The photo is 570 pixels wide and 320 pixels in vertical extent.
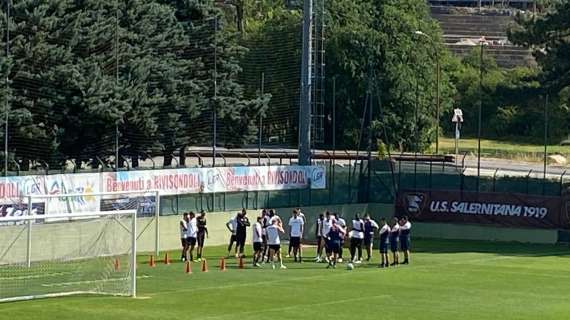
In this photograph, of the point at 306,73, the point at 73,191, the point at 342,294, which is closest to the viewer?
the point at 342,294

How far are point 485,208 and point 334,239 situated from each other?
15.8m

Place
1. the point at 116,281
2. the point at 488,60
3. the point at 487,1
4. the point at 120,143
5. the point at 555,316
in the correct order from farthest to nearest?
1. the point at 487,1
2. the point at 488,60
3. the point at 120,143
4. the point at 116,281
5. the point at 555,316

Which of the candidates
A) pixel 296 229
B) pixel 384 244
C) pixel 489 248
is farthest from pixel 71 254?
pixel 489 248

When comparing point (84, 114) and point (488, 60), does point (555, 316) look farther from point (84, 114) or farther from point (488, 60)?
point (488, 60)

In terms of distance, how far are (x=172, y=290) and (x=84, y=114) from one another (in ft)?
62.5

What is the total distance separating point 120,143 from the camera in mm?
58375

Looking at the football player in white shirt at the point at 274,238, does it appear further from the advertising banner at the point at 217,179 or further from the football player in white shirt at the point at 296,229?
the advertising banner at the point at 217,179

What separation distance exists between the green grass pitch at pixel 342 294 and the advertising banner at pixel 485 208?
25.5ft

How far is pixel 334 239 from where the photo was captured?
1758 inches

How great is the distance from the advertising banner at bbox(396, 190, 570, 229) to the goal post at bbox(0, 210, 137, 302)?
2127 centimetres

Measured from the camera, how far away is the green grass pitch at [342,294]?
104 ft

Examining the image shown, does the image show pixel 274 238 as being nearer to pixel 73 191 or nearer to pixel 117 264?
pixel 117 264

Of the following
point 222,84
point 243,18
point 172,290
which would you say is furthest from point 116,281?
point 243,18

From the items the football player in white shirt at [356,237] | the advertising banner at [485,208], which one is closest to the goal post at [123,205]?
the football player in white shirt at [356,237]
